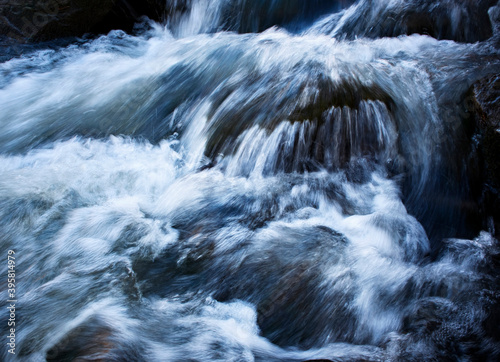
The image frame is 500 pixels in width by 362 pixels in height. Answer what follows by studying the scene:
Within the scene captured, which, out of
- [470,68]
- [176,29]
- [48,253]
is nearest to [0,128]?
[48,253]

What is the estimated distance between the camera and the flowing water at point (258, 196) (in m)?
2.88

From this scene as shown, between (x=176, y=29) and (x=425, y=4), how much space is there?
3.57 meters

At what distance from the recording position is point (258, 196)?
3.88 meters

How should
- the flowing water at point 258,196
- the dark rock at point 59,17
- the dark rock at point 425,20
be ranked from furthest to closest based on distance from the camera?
the dark rock at point 59,17 < the dark rock at point 425,20 < the flowing water at point 258,196

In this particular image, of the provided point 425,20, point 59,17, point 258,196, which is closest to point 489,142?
point 258,196

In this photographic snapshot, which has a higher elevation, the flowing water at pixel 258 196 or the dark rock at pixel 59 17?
the dark rock at pixel 59 17

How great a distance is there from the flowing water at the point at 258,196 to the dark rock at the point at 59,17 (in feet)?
0.99

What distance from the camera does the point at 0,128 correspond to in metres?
4.77

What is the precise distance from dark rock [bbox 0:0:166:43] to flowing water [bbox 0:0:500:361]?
0.30 metres

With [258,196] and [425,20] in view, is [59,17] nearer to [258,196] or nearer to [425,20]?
[258,196]

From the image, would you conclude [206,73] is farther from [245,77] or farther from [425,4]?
[425,4]

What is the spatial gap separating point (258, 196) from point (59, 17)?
163 inches

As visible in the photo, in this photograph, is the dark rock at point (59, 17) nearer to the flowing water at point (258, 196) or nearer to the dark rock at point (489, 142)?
the flowing water at point (258, 196)

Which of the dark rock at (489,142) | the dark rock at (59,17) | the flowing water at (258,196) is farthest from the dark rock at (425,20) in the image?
the dark rock at (59,17)
